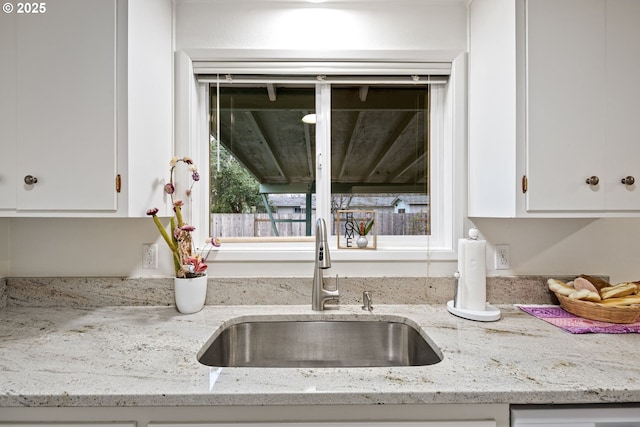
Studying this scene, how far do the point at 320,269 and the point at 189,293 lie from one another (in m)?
0.54

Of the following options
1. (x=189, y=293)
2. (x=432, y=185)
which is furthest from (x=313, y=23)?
(x=189, y=293)

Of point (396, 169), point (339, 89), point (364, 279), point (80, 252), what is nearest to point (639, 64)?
point (396, 169)

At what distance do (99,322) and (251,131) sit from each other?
1.03 m

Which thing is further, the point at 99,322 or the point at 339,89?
the point at 339,89

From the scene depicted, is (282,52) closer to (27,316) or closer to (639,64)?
(639,64)

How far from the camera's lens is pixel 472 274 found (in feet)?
4.32

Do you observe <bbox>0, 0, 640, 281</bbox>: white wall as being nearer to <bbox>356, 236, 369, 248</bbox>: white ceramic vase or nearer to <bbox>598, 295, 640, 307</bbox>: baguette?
<bbox>356, 236, 369, 248</bbox>: white ceramic vase

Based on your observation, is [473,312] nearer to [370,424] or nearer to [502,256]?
[502,256]

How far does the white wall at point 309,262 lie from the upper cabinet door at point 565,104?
0.35 m

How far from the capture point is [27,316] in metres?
1.34

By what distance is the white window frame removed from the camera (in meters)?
1.51

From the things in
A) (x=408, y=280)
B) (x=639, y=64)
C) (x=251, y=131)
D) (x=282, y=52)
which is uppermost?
(x=282, y=52)

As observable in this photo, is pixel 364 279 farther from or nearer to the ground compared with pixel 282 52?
nearer to the ground

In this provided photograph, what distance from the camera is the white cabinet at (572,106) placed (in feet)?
3.89
